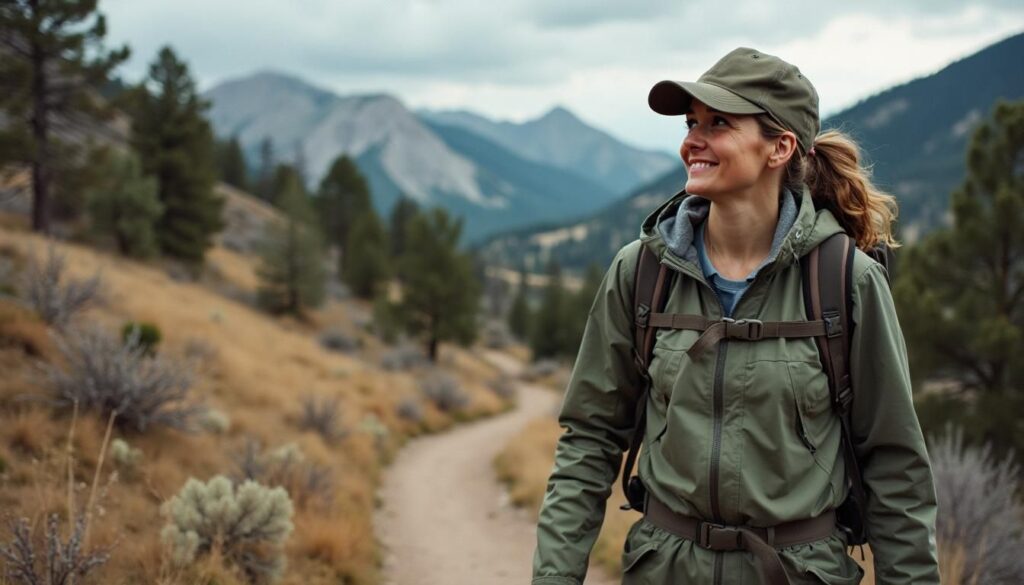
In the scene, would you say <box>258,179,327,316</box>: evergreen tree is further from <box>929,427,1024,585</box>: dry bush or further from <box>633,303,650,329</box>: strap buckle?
<box>633,303,650,329</box>: strap buckle

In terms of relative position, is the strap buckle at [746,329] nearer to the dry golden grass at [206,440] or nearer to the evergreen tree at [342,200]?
the dry golden grass at [206,440]

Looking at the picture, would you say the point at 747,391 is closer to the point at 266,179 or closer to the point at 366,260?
the point at 366,260

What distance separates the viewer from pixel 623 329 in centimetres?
225

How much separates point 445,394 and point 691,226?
17451 mm

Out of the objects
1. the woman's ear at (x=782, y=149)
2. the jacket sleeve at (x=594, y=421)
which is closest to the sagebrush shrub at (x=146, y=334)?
the jacket sleeve at (x=594, y=421)

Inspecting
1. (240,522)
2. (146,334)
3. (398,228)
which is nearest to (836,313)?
(240,522)

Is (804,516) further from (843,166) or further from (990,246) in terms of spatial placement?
(990,246)

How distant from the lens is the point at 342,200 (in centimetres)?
5203

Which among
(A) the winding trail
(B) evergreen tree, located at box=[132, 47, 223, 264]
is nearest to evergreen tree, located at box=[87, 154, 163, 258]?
(B) evergreen tree, located at box=[132, 47, 223, 264]

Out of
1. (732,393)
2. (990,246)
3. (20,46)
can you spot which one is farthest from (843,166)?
(20,46)

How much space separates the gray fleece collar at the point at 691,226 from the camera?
7.01 feet

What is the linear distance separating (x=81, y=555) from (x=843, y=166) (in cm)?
390

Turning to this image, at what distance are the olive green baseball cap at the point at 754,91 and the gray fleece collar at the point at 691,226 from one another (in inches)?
7.4

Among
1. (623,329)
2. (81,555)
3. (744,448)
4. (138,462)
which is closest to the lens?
(744,448)
